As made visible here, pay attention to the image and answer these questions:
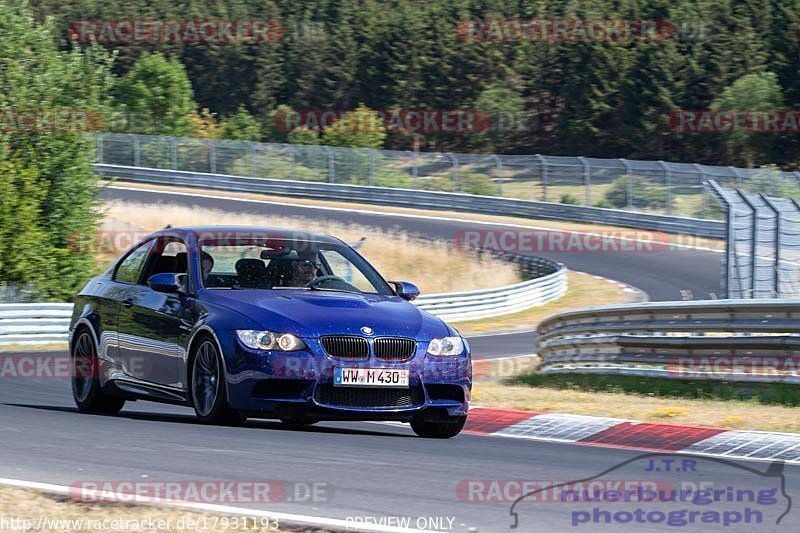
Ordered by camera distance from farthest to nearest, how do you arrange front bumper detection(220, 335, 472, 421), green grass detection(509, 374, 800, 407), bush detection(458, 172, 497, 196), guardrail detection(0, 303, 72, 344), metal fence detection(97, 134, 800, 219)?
bush detection(458, 172, 497, 196) → metal fence detection(97, 134, 800, 219) → guardrail detection(0, 303, 72, 344) → green grass detection(509, 374, 800, 407) → front bumper detection(220, 335, 472, 421)

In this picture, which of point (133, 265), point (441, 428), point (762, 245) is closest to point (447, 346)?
point (441, 428)

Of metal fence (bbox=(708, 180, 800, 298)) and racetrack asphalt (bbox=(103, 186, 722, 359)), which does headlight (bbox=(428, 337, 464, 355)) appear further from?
racetrack asphalt (bbox=(103, 186, 722, 359))

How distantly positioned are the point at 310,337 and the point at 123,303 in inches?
89.5

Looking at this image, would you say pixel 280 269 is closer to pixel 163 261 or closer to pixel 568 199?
pixel 163 261

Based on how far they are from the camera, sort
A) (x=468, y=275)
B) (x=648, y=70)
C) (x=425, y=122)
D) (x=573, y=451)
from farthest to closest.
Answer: (x=425, y=122), (x=648, y=70), (x=468, y=275), (x=573, y=451)

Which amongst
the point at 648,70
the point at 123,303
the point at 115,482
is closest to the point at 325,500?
the point at 115,482

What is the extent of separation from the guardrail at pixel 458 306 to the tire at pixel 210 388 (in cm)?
1426

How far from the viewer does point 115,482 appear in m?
6.61

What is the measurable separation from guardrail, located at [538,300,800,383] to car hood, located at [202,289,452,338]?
4.42m

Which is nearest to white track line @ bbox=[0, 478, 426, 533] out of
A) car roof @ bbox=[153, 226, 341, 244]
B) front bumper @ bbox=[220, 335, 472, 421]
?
front bumper @ bbox=[220, 335, 472, 421]

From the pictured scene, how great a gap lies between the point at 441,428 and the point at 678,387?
4596mm

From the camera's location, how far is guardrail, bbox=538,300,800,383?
12375 mm

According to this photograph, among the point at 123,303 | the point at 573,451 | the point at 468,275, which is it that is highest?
the point at 123,303

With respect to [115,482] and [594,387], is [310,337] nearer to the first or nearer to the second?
[115,482]
